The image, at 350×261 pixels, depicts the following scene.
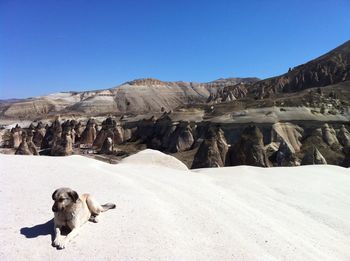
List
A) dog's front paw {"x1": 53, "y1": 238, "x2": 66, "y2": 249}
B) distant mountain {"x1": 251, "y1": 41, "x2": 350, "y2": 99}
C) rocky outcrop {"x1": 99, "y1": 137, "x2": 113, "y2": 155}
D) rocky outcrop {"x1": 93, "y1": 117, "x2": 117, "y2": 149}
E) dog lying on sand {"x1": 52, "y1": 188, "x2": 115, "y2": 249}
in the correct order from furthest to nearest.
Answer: distant mountain {"x1": 251, "y1": 41, "x2": 350, "y2": 99} → rocky outcrop {"x1": 93, "y1": 117, "x2": 117, "y2": 149} → rocky outcrop {"x1": 99, "y1": 137, "x2": 113, "y2": 155} → dog lying on sand {"x1": 52, "y1": 188, "x2": 115, "y2": 249} → dog's front paw {"x1": 53, "y1": 238, "x2": 66, "y2": 249}

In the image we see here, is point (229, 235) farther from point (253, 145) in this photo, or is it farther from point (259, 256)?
point (253, 145)

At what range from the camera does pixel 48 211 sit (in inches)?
270

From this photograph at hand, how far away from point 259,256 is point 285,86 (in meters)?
114

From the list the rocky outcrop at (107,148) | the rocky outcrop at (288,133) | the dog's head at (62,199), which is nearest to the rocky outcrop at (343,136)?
the rocky outcrop at (288,133)

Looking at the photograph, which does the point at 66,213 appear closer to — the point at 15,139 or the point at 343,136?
the point at 343,136

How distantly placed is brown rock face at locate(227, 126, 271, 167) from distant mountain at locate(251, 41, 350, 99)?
72627mm

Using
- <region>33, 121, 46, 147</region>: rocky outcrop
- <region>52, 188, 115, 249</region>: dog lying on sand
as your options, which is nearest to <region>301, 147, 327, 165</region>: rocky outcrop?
<region>52, 188, 115, 249</region>: dog lying on sand

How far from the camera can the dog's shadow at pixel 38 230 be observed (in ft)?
19.1

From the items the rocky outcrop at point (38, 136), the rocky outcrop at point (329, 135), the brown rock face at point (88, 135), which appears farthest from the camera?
the brown rock face at point (88, 135)

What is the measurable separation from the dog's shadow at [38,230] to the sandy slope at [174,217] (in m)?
0.01

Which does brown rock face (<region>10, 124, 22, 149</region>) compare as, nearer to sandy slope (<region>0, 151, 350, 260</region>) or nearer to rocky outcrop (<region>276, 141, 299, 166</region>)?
rocky outcrop (<region>276, 141, 299, 166</region>)

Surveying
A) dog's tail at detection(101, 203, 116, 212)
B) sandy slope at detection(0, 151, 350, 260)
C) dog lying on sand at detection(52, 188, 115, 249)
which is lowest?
sandy slope at detection(0, 151, 350, 260)

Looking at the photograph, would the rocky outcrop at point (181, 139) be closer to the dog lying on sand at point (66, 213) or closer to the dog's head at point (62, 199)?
the dog lying on sand at point (66, 213)

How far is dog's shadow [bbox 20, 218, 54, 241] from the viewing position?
5812mm
